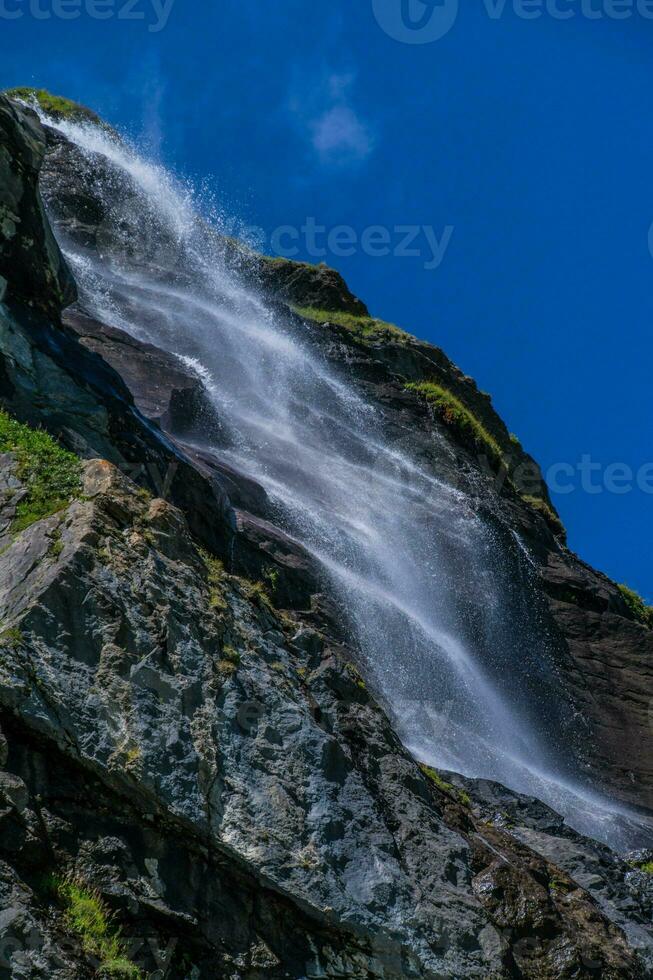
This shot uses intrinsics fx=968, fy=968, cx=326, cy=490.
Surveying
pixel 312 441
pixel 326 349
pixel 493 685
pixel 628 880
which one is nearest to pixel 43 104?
pixel 326 349

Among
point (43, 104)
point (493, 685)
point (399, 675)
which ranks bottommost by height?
point (399, 675)

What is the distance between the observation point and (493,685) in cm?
2034

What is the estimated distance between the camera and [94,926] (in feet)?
20.9

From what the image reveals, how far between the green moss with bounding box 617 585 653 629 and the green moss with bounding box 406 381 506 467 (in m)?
5.18

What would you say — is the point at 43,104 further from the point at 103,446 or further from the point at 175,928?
the point at 175,928

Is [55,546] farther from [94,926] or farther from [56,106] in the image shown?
[56,106]

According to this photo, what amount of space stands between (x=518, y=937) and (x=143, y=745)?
153 inches

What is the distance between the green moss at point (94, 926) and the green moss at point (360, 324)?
83.7 ft

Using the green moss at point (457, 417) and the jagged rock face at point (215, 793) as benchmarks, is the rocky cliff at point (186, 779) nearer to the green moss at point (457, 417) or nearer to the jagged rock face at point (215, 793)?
the jagged rock face at point (215, 793)

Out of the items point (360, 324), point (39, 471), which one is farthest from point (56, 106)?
point (39, 471)

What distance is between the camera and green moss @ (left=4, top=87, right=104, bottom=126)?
3744 cm

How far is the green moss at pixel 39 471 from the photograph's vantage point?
9148 millimetres

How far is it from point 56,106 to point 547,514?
24.9 m

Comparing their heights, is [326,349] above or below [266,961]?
above
